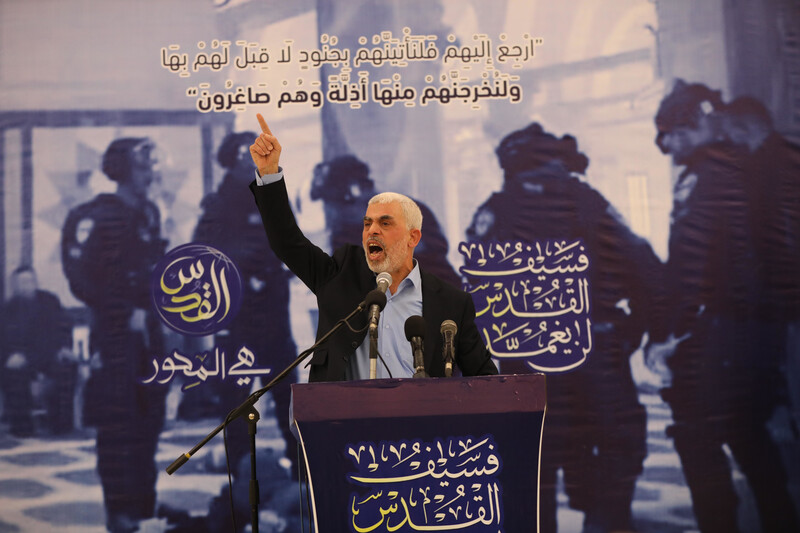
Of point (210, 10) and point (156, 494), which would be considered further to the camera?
point (210, 10)

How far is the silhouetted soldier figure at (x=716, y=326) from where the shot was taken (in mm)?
3332

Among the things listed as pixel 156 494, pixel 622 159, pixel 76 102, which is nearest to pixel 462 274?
pixel 622 159

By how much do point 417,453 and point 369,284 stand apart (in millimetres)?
948

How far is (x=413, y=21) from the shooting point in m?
3.47

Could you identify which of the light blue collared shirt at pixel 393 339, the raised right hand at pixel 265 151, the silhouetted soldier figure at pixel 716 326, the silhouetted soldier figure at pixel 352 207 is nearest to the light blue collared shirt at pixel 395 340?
the light blue collared shirt at pixel 393 339

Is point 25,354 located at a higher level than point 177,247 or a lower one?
lower

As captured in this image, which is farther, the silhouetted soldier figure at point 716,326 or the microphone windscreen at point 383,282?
the silhouetted soldier figure at point 716,326

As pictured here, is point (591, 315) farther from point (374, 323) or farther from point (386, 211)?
point (374, 323)

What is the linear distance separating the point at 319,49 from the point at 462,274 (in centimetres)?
121

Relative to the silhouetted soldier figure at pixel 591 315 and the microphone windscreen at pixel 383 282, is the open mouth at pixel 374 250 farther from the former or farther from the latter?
the silhouetted soldier figure at pixel 591 315

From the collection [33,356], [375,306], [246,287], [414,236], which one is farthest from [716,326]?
[33,356]

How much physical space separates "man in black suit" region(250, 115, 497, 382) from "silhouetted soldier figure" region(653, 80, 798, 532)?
146 cm

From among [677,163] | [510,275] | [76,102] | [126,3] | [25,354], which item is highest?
[126,3]

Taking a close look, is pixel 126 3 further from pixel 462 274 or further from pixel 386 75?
pixel 462 274
